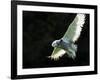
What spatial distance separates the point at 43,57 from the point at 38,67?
0.34ft

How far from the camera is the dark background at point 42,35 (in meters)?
2.09

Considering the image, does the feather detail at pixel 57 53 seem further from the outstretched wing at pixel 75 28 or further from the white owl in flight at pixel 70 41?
the outstretched wing at pixel 75 28

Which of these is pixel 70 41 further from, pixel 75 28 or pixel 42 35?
pixel 42 35

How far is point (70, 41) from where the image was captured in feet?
7.41

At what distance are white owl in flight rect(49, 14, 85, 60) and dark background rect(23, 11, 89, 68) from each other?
0.12ft

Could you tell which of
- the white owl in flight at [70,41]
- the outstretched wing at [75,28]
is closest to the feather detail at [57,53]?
the white owl in flight at [70,41]

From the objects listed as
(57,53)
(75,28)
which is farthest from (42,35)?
(75,28)

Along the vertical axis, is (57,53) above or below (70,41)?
below

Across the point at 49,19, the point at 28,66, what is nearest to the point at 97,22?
the point at 49,19

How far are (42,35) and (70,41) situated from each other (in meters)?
0.30

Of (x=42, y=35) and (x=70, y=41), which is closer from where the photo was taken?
(x=42, y=35)

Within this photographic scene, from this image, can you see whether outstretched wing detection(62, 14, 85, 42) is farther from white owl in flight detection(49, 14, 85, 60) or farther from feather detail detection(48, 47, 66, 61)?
feather detail detection(48, 47, 66, 61)

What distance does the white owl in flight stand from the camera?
2199mm

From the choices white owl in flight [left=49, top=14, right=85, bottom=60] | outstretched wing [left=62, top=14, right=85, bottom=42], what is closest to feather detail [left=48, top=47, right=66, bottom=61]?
white owl in flight [left=49, top=14, right=85, bottom=60]
